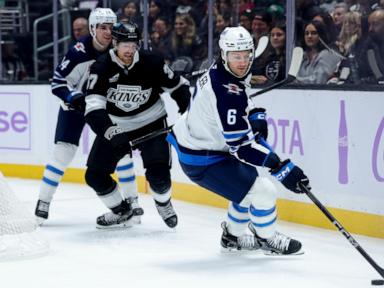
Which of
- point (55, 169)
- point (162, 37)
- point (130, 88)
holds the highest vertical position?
point (162, 37)

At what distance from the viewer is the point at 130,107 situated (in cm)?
488

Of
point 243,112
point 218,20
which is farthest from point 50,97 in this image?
point 243,112

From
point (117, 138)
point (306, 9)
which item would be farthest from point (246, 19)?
point (117, 138)

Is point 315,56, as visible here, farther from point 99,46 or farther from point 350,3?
point 99,46

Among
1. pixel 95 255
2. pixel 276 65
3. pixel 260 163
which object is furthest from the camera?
pixel 276 65

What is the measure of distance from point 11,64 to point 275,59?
3.17 m

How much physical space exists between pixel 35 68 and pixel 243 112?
4328 mm

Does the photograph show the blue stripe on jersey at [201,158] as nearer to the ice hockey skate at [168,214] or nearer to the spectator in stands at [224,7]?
the ice hockey skate at [168,214]

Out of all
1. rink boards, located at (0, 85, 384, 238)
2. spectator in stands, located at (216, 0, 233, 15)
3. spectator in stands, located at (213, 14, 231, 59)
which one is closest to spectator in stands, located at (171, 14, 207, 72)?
spectator in stands, located at (213, 14, 231, 59)

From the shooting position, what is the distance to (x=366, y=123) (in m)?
4.83

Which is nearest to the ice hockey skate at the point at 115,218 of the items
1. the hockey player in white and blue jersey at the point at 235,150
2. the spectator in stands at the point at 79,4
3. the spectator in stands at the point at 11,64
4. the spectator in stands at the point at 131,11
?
the hockey player in white and blue jersey at the point at 235,150

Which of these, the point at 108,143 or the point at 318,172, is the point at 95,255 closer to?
the point at 108,143

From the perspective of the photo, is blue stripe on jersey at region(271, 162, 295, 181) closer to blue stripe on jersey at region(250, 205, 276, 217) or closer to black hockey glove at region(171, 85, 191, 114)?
blue stripe on jersey at region(250, 205, 276, 217)

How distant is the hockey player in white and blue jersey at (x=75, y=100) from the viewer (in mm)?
5043
